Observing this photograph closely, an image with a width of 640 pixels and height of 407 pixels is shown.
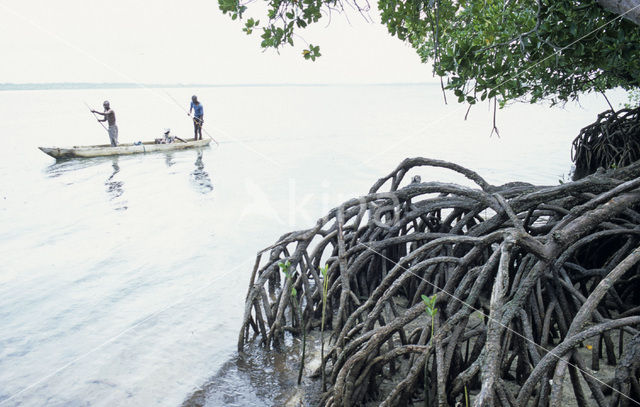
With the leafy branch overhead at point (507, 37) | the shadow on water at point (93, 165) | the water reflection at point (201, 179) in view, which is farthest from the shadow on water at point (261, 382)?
the water reflection at point (201, 179)

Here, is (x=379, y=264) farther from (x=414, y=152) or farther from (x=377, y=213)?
(x=414, y=152)

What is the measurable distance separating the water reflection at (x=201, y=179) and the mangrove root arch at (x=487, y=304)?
8.73 metres

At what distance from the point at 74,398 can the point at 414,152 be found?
16.1m

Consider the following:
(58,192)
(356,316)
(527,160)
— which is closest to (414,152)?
(527,160)

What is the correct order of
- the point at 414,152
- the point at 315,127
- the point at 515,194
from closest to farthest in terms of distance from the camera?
the point at 515,194
the point at 414,152
the point at 315,127

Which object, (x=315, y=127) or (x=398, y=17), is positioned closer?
(x=398, y=17)

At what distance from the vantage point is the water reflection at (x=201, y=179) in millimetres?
12698

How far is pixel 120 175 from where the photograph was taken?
14336mm

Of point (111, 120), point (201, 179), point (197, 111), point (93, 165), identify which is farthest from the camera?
point (197, 111)

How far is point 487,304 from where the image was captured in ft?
12.7

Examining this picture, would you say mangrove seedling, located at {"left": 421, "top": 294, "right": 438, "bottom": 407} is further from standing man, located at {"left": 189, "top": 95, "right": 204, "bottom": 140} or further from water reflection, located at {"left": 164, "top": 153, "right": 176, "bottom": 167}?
standing man, located at {"left": 189, "top": 95, "right": 204, "bottom": 140}

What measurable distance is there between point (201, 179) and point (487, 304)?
11.2 m

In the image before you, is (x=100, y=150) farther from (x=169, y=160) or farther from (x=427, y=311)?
(x=427, y=311)

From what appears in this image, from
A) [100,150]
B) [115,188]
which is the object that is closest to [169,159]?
[100,150]
